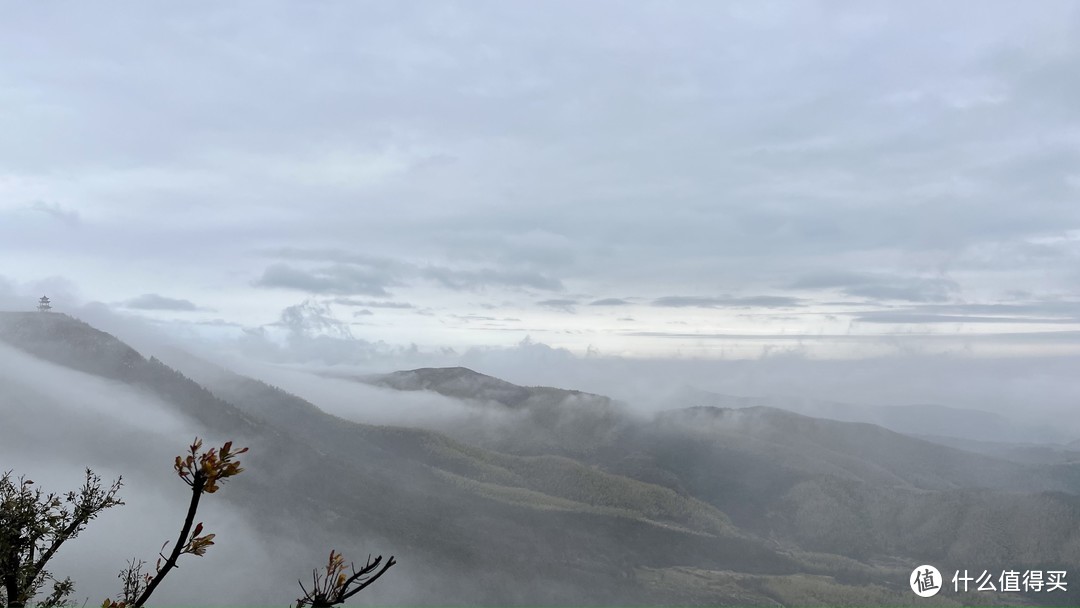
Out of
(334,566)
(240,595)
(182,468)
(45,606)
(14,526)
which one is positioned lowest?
(240,595)

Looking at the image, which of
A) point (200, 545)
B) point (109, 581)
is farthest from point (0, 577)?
point (109, 581)

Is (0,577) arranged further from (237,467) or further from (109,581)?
(109,581)

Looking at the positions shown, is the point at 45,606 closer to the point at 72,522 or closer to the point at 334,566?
the point at 72,522

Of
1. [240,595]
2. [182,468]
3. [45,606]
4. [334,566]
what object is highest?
[182,468]

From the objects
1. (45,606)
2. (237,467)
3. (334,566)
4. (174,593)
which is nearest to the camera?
(237,467)

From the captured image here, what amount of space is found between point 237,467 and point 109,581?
682 feet

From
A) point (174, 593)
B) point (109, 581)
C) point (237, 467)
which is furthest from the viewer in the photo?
point (174, 593)

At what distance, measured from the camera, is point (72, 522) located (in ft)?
63.7

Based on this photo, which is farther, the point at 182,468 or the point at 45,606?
the point at 45,606

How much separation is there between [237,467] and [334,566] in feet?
9.04

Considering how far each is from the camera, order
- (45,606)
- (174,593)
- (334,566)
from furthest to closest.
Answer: (174,593), (45,606), (334,566)

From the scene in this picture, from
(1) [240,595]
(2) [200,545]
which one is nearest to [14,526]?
(2) [200,545]

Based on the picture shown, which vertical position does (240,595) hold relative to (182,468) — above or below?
below

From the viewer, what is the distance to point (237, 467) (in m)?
10.7
